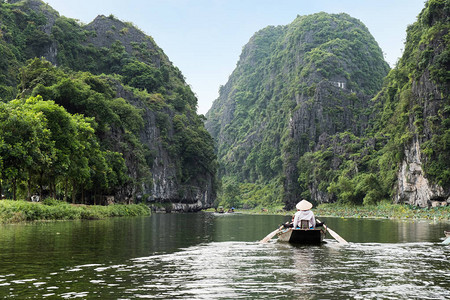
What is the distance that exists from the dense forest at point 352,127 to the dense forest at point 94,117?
31936 millimetres

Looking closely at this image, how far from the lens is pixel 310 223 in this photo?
66.9 ft

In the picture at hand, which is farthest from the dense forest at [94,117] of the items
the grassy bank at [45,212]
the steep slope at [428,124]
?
the steep slope at [428,124]

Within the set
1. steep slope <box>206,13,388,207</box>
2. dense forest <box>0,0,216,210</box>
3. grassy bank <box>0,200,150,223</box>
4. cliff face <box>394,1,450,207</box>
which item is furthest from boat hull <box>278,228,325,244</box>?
steep slope <box>206,13,388,207</box>

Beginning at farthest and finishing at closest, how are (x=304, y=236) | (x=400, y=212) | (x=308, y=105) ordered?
1. (x=308, y=105)
2. (x=400, y=212)
3. (x=304, y=236)

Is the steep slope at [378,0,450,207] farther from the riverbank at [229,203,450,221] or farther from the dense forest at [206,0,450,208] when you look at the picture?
the riverbank at [229,203,450,221]

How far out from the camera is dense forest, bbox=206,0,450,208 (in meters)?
67.4

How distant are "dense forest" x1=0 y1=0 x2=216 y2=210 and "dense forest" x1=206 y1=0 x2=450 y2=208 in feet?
105

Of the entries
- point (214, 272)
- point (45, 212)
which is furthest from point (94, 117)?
point (214, 272)

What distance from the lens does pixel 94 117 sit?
50562 millimetres

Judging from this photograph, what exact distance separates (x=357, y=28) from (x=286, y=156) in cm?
8769

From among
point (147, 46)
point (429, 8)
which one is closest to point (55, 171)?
point (429, 8)

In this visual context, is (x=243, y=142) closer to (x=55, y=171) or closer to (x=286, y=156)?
(x=286, y=156)

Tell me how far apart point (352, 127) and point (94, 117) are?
97.9 metres

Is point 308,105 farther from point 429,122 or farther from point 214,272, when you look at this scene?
point 214,272
